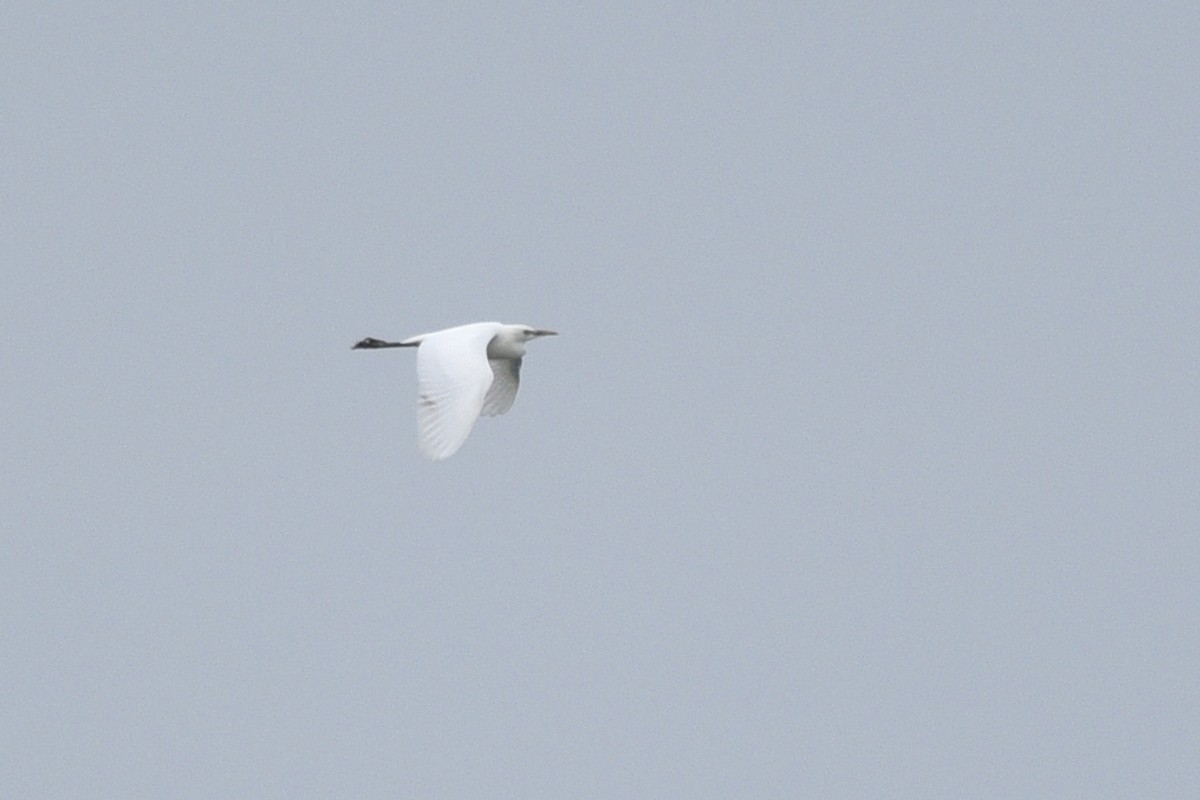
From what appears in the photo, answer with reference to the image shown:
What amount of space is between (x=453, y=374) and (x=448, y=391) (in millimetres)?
528

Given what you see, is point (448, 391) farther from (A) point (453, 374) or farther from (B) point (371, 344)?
(B) point (371, 344)

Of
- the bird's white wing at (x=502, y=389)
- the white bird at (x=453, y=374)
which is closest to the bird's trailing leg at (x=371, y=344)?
the white bird at (x=453, y=374)

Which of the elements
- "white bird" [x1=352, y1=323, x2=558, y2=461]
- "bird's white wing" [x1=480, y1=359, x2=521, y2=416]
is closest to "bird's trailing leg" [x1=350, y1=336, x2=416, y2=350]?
"white bird" [x1=352, y1=323, x2=558, y2=461]

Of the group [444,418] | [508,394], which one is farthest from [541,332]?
[444,418]

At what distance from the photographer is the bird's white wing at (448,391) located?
30.1m

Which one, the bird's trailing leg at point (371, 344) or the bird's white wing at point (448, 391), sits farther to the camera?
the bird's trailing leg at point (371, 344)

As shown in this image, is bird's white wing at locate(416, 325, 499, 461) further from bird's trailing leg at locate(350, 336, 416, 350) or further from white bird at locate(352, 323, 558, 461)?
bird's trailing leg at locate(350, 336, 416, 350)

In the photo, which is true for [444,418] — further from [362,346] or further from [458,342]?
[362,346]

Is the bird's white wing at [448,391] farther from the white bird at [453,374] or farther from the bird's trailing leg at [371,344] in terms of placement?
the bird's trailing leg at [371,344]

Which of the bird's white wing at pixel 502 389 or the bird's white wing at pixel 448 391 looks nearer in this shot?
the bird's white wing at pixel 448 391

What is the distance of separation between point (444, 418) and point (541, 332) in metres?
7.04

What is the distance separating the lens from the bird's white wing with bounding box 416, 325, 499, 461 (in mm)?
30141

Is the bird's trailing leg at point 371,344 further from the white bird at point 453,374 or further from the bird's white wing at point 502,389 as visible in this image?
the bird's white wing at point 502,389

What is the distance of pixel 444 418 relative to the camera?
100.0ft
